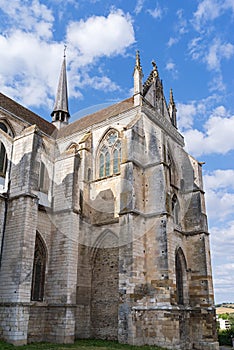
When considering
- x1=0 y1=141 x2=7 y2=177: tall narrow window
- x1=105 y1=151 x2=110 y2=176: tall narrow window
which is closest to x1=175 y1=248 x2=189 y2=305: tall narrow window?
x1=105 y1=151 x2=110 y2=176: tall narrow window

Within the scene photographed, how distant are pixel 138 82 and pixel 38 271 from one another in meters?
11.1

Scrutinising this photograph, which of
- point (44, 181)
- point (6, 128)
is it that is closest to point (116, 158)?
point (44, 181)

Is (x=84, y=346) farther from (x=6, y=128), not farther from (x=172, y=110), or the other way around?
(x=172, y=110)

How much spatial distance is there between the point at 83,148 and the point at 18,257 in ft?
25.2

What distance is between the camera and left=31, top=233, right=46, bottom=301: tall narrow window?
13.7 m

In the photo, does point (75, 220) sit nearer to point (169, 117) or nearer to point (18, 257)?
point (18, 257)

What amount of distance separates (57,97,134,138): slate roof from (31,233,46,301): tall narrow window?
26.8 ft

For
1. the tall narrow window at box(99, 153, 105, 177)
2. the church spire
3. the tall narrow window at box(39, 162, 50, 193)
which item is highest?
the church spire

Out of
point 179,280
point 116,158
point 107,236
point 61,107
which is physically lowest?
point 179,280

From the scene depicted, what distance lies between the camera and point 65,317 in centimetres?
1285

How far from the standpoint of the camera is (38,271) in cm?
1402

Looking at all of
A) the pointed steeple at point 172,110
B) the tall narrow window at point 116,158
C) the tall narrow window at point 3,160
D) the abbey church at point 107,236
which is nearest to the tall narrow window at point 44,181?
the abbey church at point 107,236

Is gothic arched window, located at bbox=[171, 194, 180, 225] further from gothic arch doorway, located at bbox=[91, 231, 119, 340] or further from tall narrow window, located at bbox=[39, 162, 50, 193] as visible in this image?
tall narrow window, located at bbox=[39, 162, 50, 193]

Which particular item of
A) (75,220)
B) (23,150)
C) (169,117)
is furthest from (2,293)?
(169,117)
